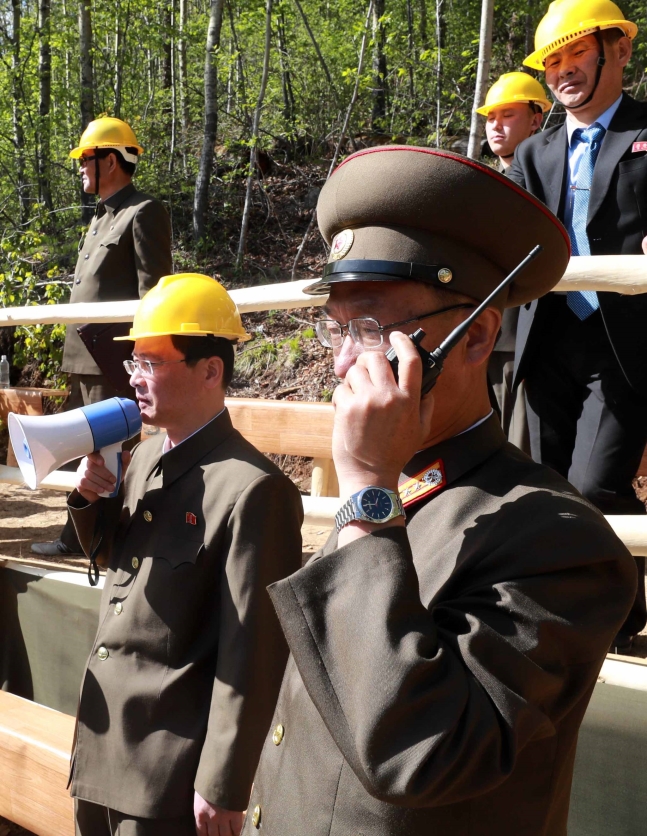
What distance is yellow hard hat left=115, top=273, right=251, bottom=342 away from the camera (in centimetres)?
268

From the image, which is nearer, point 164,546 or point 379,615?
point 379,615

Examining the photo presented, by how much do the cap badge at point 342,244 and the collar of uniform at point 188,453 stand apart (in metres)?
1.11

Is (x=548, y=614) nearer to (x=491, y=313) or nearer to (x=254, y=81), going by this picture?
(x=491, y=313)

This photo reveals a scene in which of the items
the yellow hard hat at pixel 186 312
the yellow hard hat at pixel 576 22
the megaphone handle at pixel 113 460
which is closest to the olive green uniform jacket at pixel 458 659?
the megaphone handle at pixel 113 460

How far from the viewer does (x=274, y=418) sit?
15.3 feet

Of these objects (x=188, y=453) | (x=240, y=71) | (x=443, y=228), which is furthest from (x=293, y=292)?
(x=240, y=71)

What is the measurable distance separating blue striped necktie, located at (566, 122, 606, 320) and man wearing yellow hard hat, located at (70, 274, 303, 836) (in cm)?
133

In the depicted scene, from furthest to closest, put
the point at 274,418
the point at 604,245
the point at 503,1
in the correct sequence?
the point at 503,1 → the point at 274,418 → the point at 604,245

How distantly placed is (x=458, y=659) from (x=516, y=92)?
4399 millimetres

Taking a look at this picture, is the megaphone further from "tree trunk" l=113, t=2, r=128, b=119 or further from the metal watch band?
"tree trunk" l=113, t=2, r=128, b=119

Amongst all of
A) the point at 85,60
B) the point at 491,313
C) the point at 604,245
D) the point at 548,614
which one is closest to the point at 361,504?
the point at 548,614

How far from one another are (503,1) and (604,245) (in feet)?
47.2

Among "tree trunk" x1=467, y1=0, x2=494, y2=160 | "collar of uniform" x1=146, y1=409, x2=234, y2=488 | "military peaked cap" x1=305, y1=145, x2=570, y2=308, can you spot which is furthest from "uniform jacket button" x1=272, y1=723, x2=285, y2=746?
"tree trunk" x1=467, y1=0, x2=494, y2=160

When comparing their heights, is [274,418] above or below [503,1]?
below
